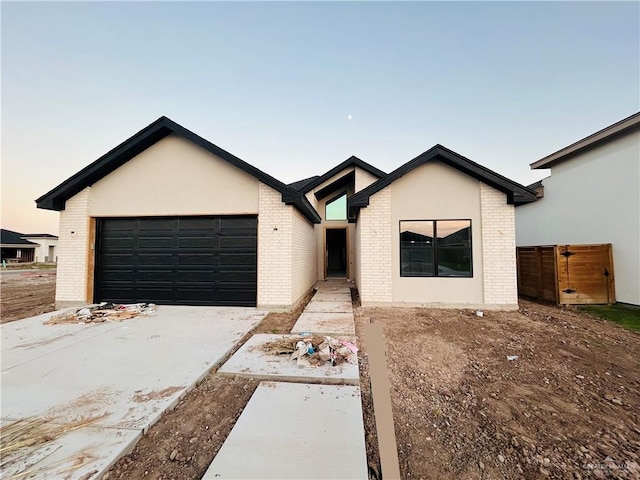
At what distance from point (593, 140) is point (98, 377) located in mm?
13124

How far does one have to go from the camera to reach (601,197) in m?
7.72

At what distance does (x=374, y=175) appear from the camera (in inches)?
414

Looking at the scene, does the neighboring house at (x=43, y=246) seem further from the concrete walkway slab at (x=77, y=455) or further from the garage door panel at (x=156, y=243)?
the concrete walkway slab at (x=77, y=455)

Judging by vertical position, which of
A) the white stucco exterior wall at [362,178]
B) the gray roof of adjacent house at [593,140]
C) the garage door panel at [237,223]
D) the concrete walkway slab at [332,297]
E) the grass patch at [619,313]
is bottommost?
the grass patch at [619,313]

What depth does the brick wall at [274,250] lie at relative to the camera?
6.59m

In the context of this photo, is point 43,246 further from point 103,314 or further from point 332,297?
point 332,297

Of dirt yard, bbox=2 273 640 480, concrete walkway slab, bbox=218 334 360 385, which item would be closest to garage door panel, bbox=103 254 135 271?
concrete walkway slab, bbox=218 334 360 385

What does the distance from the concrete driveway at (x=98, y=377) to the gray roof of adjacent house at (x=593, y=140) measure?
11.2m

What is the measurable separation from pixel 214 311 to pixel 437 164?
24.2 feet

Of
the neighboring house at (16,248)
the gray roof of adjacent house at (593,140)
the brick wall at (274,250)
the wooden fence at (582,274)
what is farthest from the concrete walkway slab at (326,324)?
the neighboring house at (16,248)

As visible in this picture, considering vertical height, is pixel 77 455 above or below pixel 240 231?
below

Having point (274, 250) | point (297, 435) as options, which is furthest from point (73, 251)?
point (297, 435)

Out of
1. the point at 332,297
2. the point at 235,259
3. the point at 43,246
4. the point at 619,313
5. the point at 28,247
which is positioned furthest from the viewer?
the point at 43,246

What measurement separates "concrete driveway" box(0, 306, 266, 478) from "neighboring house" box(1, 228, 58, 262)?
144 ft
